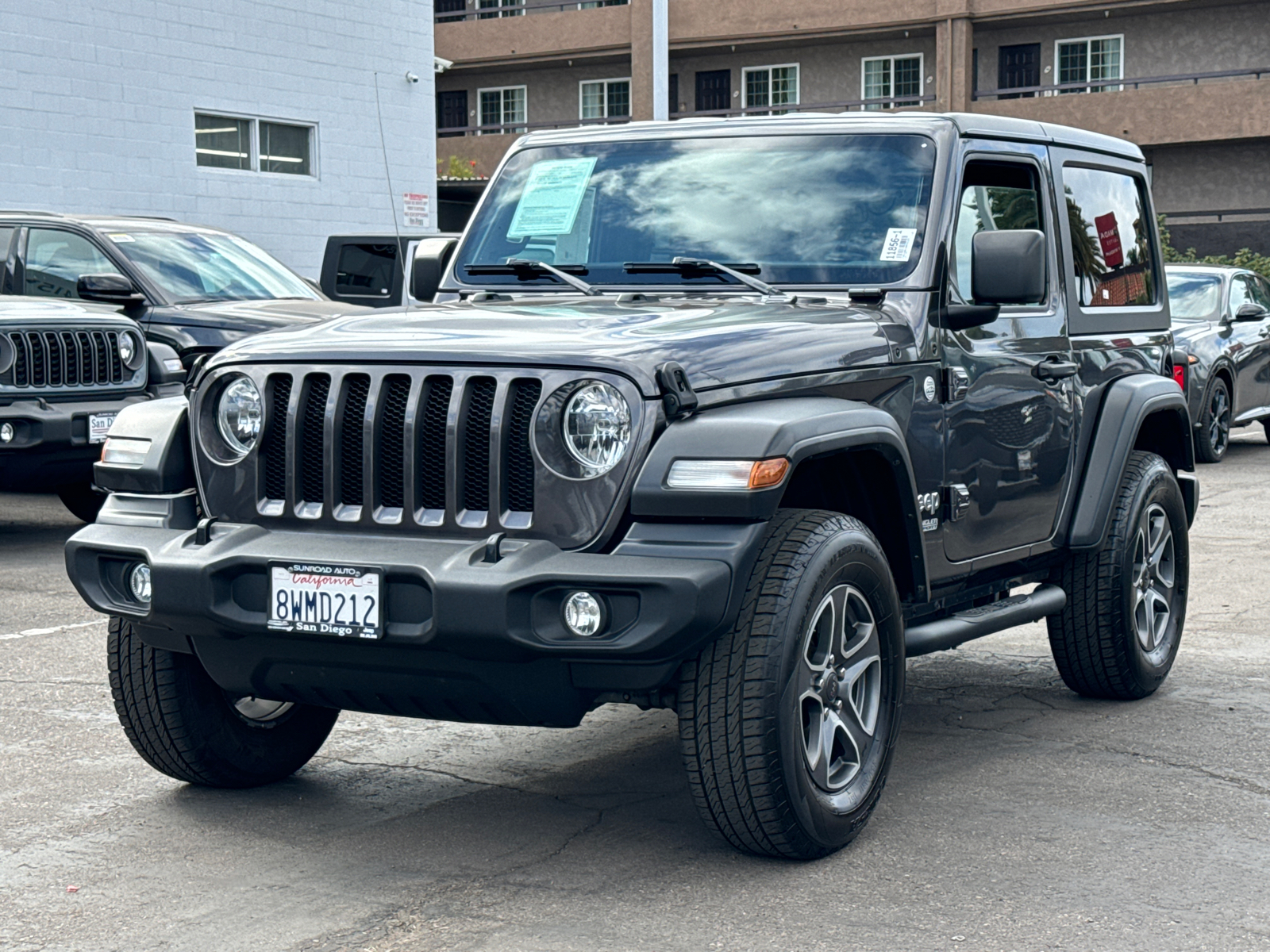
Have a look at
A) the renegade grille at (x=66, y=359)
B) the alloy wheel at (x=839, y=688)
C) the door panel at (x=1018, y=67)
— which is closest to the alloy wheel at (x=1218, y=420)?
the renegade grille at (x=66, y=359)

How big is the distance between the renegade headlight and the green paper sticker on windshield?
16.4ft

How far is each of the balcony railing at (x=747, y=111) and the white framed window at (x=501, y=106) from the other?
0.24 m

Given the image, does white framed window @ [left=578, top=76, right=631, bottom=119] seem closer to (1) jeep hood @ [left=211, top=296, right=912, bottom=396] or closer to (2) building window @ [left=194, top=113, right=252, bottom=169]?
(2) building window @ [left=194, top=113, right=252, bottom=169]

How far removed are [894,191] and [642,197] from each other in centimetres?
80

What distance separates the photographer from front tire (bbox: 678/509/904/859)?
413cm

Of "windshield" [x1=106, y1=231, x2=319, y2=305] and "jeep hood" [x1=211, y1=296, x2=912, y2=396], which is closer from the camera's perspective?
"jeep hood" [x1=211, y1=296, x2=912, y2=396]

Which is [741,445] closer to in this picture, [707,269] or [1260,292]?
[707,269]

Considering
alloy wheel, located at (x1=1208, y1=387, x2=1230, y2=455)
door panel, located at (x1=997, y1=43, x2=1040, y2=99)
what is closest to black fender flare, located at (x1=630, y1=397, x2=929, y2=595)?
alloy wheel, located at (x1=1208, y1=387, x2=1230, y2=455)

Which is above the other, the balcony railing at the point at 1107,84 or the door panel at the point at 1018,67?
the door panel at the point at 1018,67

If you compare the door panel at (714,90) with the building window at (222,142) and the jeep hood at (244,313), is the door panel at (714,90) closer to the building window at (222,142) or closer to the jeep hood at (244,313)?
the building window at (222,142)

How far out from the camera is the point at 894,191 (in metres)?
5.41

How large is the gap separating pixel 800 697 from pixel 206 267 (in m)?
8.37

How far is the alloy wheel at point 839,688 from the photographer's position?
4398mm

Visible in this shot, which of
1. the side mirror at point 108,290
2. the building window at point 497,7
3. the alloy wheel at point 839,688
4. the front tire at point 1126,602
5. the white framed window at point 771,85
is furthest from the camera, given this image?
the building window at point 497,7
